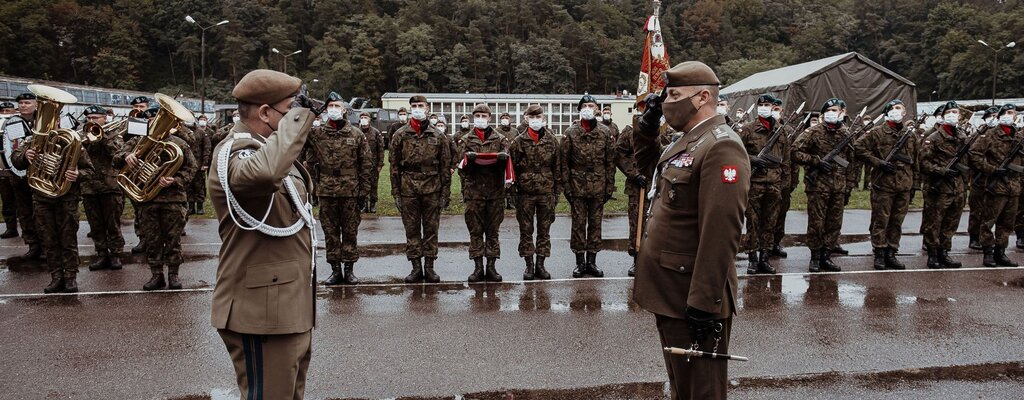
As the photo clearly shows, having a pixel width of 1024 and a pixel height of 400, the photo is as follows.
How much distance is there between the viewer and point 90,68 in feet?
258

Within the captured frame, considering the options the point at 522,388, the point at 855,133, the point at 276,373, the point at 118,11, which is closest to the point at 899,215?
the point at 855,133

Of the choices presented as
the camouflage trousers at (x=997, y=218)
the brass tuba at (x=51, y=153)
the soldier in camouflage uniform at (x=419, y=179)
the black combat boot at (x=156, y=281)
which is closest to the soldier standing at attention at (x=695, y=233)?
the soldier in camouflage uniform at (x=419, y=179)

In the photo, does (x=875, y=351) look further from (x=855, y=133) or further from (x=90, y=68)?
(x=90, y=68)

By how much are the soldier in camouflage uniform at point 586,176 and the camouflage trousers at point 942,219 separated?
4414 mm

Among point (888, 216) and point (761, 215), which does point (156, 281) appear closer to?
point (761, 215)

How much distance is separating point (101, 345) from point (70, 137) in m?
3.03

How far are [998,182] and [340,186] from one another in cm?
863

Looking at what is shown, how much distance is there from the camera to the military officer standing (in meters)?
2.71

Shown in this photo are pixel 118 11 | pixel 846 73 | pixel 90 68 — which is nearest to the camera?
pixel 846 73

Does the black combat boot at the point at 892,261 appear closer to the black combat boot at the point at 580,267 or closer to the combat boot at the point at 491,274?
the black combat boot at the point at 580,267

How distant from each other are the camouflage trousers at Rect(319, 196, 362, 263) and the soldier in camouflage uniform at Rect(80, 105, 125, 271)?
3.03 meters

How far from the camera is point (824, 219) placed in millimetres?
8156

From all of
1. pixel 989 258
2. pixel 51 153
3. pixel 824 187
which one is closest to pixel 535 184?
pixel 824 187

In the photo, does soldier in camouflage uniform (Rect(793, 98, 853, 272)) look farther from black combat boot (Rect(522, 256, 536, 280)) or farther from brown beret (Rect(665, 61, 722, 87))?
brown beret (Rect(665, 61, 722, 87))
